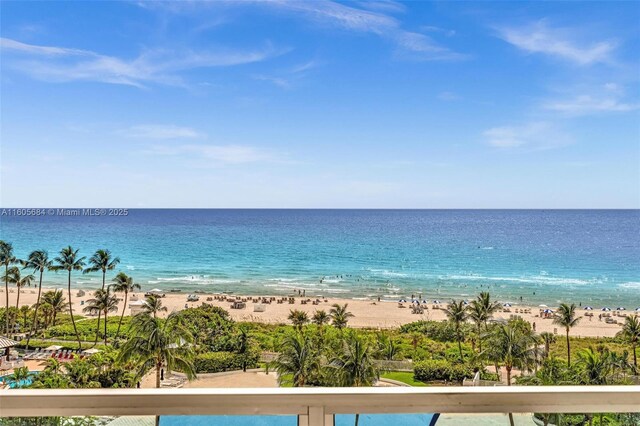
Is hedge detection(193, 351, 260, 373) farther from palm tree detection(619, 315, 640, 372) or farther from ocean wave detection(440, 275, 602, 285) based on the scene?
ocean wave detection(440, 275, 602, 285)

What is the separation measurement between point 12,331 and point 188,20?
12.2 ft

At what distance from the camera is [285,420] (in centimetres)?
92

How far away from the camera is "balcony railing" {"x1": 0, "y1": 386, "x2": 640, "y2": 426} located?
90cm

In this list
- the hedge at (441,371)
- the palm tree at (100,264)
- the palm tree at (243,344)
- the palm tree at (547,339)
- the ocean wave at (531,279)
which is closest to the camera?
the hedge at (441,371)

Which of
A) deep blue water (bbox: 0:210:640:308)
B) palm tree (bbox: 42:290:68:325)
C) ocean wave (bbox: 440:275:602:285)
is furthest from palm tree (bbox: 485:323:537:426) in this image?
ocean wave (bbox: 440:275:602:285)

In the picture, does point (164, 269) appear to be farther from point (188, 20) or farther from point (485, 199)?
point (188, 20)

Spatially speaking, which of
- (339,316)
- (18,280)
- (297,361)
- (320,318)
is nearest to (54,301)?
(18,280)

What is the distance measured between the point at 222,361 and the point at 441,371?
2.87 m

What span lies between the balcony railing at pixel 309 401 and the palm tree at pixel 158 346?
3.10m

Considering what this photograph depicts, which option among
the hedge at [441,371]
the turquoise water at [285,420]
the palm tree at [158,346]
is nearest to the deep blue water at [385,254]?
the palm tree at [158,346]

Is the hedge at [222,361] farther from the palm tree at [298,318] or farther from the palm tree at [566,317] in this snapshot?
the palm tree at [566,317]

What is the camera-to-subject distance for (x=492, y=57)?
3459 mm

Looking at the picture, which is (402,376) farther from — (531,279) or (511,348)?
(531,279)

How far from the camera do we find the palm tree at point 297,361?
423 cm
